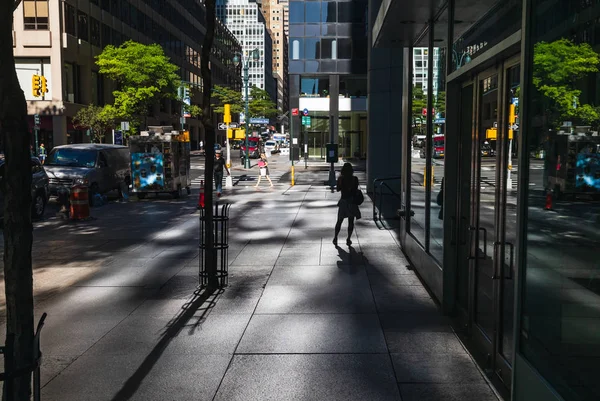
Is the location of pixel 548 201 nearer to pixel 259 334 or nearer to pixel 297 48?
pixel 259 334

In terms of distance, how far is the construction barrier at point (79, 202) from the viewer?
55.9 feet

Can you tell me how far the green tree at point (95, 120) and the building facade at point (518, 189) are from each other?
4522 cm

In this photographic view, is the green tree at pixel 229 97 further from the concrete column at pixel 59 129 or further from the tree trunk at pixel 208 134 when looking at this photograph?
the tree trunk at pixel 208 134

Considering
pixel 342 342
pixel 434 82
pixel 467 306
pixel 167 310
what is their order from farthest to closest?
pixel 434 82 < pixel 167 310 < pixel 467 306 < pixel 342 342

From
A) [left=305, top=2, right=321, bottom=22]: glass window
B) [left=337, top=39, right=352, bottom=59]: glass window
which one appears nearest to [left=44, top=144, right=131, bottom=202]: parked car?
[left=337, top=39, right=352, bottom=59]: glass window

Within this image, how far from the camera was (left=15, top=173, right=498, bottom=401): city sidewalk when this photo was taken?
541 centimetres

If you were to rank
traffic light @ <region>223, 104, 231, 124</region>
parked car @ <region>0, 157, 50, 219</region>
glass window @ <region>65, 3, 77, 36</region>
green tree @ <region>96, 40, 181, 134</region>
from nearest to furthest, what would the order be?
1. parked car @ <region>0, 157, 50, 219</region>
2. traffic light @ <region>223, 104, 231, 124</region>
3. glass window @ <region>65, 3, 77, 36</region>
4. green tree @ <region>96, 40, 181, 134</region>

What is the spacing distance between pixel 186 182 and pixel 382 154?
834cm

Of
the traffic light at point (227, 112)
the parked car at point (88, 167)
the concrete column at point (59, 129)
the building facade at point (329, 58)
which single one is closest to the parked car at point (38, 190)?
the parked car at point (88, 167)

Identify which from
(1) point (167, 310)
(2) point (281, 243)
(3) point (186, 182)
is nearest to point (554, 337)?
(1) point (167, 310)

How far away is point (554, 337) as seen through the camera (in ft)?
12.5

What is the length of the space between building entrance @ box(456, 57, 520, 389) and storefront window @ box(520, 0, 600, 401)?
2.21ft

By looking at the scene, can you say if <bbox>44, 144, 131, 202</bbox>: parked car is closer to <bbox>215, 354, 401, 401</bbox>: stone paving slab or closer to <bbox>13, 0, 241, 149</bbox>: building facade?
<bbox>215, 354, 401, 401</bbox>: stone paving slab

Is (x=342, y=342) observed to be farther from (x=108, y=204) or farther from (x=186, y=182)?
(x=186, y=182)
